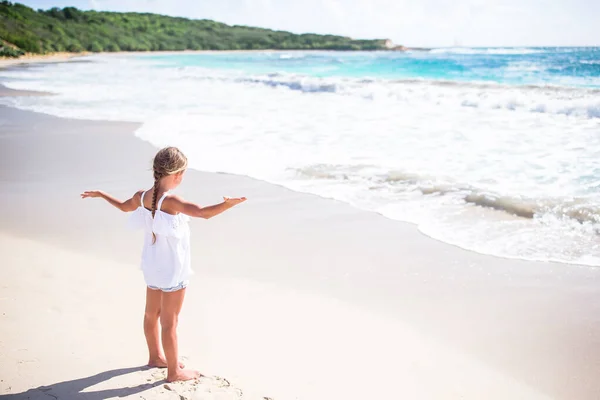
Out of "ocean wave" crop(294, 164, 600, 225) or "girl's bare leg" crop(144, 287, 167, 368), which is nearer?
"girl's bare leg" crop(144, 287, 167, 368)

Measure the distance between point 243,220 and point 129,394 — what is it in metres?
2.92

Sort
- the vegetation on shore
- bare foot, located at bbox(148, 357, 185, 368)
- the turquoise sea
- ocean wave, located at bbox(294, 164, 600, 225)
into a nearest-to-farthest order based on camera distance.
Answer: bare foot, located at bbox(148, 357, 185, 368), the turquoise sea, ocean wave, located at bbox(294, 164, 600, 225), the vegetation on shore

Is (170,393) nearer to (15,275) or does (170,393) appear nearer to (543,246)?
(15,275)

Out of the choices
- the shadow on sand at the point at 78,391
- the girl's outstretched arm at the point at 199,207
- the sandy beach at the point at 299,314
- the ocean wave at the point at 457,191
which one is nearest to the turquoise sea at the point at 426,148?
the ocean wave at the point at 457,191

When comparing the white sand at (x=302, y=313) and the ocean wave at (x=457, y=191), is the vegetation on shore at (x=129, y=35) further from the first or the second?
the white sand at (x=302, y=313)

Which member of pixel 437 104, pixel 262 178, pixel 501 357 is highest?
pixel 437 104

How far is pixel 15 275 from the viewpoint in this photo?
148 inches

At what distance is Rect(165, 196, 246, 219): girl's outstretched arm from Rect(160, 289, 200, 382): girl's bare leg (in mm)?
468

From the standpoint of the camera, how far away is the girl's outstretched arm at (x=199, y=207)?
242 cm

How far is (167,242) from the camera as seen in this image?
2.61 metres

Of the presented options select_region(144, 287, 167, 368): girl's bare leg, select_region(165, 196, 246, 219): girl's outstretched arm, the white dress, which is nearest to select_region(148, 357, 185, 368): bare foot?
select_region(144, 287, 167, 368): girl's bare leg

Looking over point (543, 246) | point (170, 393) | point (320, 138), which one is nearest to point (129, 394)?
point (170, 393)

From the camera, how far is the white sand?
266cm

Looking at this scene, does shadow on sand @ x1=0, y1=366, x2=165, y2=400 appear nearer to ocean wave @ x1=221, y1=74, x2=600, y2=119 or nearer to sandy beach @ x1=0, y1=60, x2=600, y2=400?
sandy beach @ x1=0, y1=60, x2=600, y2=400
